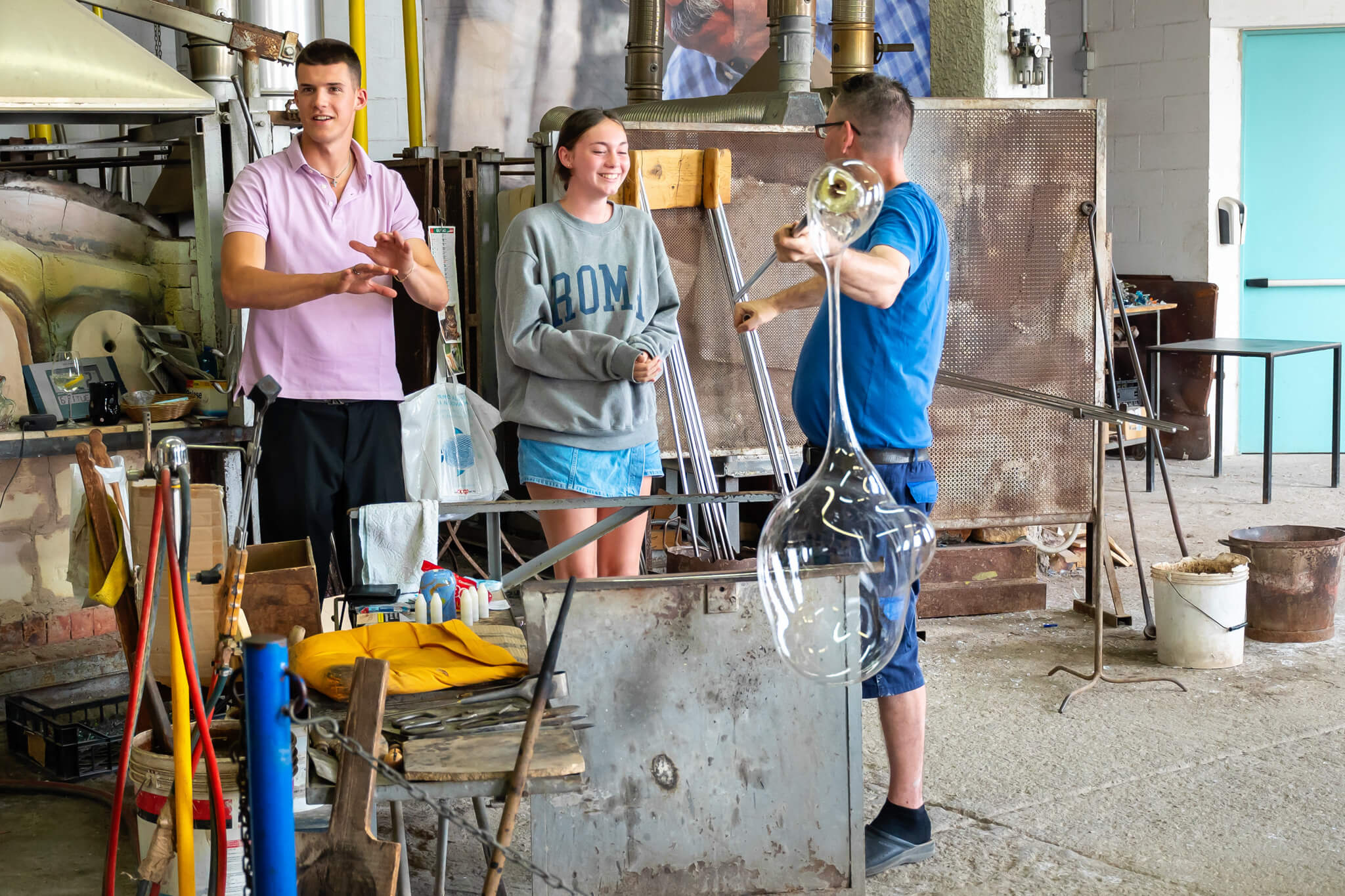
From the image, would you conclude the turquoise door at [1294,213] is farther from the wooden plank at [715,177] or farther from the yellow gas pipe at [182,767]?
the yellow gas pipe at [182,767]

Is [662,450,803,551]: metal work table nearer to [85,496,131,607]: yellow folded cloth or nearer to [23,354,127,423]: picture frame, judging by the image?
[23,354,127,423]: picture frame

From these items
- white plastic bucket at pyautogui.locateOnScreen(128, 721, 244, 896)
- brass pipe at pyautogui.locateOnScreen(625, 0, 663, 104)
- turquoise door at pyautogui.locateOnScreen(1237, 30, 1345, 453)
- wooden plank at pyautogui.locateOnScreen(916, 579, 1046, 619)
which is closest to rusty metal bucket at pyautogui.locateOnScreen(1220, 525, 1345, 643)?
wooden plank at pyautogui.locateOnScreen(916, 579, 1046, 619)

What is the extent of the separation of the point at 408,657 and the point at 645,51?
404 centimetres

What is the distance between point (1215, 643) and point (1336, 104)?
4981 millimetres

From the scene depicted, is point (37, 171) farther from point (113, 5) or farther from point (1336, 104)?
point (1336, 104)

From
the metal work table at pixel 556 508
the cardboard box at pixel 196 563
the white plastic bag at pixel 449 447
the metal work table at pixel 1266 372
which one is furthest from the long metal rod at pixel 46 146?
the metal work table at pixel 1266 372

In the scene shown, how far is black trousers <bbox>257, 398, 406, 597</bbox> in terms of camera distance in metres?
2.91

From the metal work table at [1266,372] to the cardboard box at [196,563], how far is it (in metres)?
5.17

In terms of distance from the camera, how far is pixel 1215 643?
3922 millimetres

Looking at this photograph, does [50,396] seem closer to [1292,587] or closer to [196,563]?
[196,563]

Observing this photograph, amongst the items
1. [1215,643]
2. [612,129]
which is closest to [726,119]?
[612,129]

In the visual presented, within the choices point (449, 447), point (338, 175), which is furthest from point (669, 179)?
point (338, 175)

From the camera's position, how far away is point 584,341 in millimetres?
2943

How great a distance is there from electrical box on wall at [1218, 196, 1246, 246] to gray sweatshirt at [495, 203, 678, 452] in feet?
18.5
